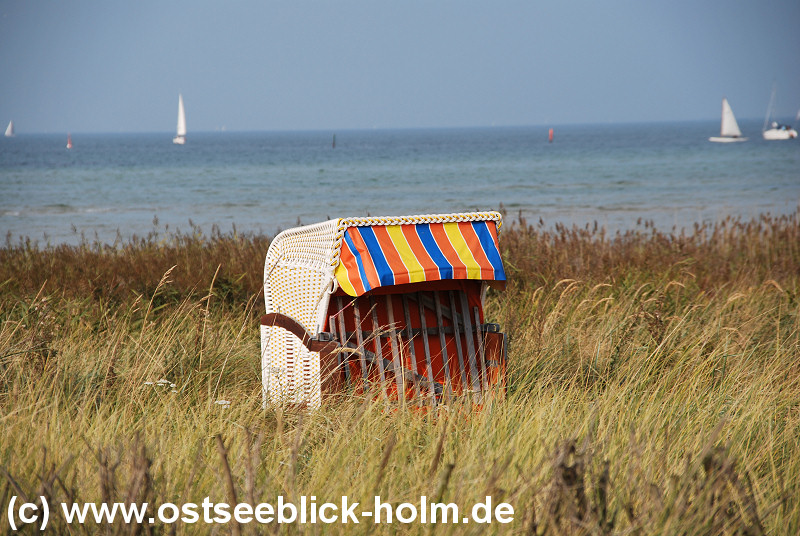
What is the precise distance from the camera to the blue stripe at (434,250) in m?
3.38

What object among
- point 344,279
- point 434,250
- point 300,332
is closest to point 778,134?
point 434,250

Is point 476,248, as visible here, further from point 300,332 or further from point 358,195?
point 358,195

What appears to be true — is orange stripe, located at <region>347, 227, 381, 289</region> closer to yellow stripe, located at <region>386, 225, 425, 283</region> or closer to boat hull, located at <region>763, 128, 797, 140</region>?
yellow stripe, located at <region>386, 225, 425, 283</region>

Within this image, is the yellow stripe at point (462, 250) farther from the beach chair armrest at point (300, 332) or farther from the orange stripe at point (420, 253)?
the beach chair armrest at point (300, 332)

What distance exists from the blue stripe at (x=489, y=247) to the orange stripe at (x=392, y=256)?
18.7 inches

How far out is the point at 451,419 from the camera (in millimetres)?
2861

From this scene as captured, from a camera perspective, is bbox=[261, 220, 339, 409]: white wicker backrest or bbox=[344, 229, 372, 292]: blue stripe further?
bbox=[261, 220, 339, 409]: white wicker backrest

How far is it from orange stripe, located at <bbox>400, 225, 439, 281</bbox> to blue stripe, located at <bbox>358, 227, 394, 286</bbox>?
6.4 inches

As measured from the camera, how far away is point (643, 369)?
4.04 m

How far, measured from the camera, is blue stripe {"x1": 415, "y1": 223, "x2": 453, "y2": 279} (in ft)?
11.1

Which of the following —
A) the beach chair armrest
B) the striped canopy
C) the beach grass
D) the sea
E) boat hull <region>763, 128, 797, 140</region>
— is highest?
boat hull <region>763, 128, 797, 140</region>

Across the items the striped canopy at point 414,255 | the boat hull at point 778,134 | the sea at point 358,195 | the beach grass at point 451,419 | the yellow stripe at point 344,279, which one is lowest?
the sea at point 358,195

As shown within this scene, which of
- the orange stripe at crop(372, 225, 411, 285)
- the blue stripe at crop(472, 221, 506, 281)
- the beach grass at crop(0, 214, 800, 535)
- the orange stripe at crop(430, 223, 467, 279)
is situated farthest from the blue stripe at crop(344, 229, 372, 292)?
the blue stripe at crop(472, 221, 506, 281)

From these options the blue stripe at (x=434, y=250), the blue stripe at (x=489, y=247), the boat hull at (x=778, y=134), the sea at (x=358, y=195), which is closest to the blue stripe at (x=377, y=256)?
the blue stripe at (x=434, y=250)
